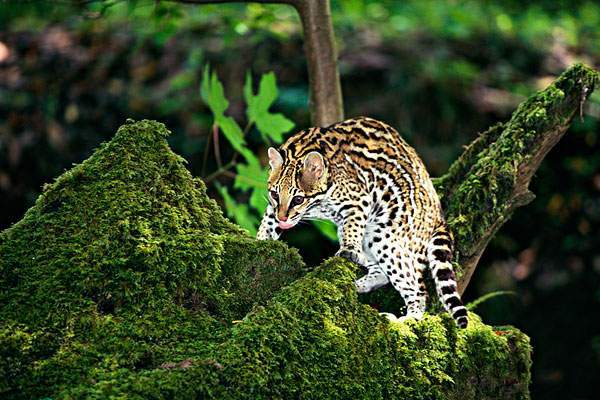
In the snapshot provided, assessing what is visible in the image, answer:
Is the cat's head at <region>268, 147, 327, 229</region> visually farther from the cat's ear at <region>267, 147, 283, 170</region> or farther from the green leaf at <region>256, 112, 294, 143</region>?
the green leaf at <region>256, 112, 294, 143</region>

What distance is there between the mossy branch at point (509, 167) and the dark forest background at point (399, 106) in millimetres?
4502

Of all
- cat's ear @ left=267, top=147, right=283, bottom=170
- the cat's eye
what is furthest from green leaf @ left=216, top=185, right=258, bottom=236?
the cat's eye

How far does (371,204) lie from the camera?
5.08m

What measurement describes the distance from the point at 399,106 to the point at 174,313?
7.02 m

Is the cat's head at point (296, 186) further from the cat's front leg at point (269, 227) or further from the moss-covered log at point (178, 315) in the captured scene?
the moss-covered log at point (178, 315)

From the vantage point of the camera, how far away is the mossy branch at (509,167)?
213 inches

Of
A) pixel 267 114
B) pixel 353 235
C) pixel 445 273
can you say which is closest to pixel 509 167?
pixel 445 273

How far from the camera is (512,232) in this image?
10.9 metres

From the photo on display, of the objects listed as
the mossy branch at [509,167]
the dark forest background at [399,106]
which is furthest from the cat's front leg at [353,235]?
the dark forest background at [399,106]

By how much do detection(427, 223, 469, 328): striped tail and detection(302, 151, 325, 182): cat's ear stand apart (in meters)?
0.82

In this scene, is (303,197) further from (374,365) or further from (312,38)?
(312,38)

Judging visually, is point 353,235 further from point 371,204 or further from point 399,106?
point 399,106

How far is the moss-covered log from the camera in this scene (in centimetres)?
375

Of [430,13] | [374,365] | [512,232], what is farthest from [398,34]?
[374,365]
